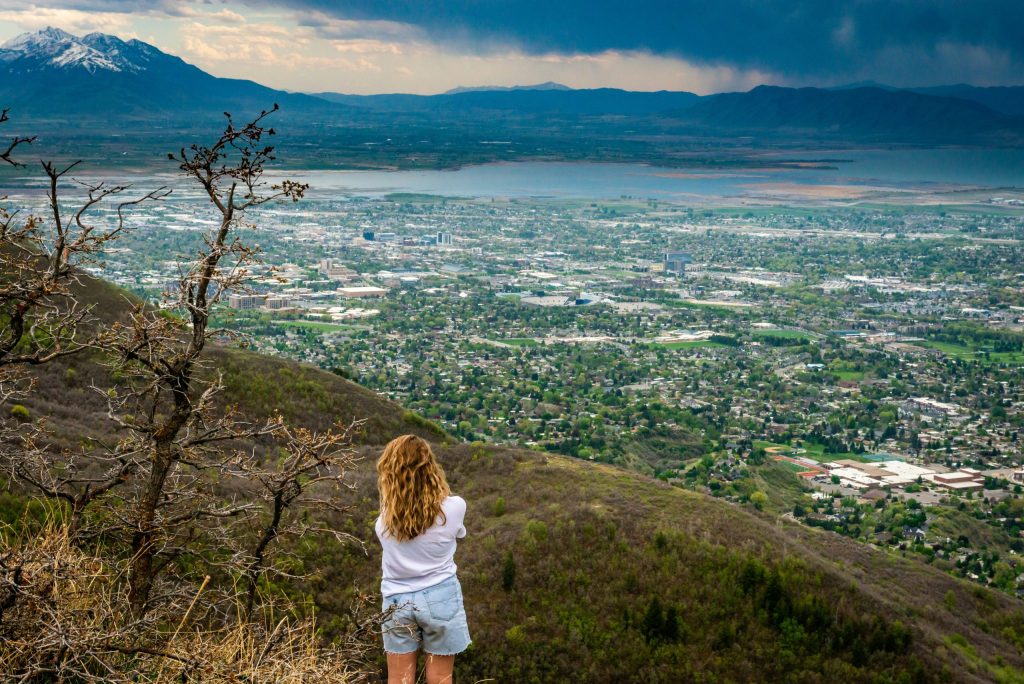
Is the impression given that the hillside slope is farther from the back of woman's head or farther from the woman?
the back of woman's head

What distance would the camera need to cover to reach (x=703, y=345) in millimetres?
43406

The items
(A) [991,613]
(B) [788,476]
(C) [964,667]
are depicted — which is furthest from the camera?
(B) [788,476]

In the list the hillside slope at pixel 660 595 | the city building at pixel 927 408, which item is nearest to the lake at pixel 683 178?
the city building at pixel 927 408

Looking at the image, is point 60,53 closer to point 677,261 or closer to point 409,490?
point 677,261

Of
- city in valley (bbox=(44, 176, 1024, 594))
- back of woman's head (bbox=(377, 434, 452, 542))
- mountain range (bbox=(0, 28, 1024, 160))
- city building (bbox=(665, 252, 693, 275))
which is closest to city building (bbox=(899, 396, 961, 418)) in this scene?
city in valley (bbox=(44, 176, 1024, 594))

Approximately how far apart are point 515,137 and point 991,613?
13496 centimetres

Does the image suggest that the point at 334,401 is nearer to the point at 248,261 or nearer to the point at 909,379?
the point at 248,261

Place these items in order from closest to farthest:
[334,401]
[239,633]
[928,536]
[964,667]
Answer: [239,633] < [964,667] < [334,401] < [928,536]

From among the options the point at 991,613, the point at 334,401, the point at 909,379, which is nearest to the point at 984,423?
the point at 909,379

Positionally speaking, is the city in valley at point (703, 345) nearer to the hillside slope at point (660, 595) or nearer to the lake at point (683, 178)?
the hillside slope at point (660, 595)

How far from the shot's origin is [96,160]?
56.9 metres

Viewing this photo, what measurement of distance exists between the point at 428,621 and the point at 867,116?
190 meters

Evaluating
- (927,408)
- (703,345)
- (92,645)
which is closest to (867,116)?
(703,345)

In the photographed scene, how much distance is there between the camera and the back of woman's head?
486cm
